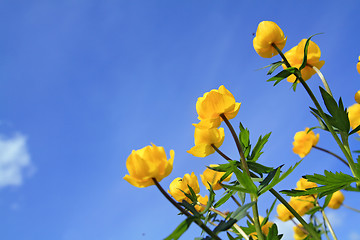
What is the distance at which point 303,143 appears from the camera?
207 cm

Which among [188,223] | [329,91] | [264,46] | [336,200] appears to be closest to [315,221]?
[336,200]

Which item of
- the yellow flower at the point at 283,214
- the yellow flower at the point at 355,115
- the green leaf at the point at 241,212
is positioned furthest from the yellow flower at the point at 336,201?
the green leaf at the point at 241,212

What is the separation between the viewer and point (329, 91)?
1.23 m

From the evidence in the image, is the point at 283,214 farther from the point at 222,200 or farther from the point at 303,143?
the point at 222,200

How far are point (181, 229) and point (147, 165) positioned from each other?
16 cm

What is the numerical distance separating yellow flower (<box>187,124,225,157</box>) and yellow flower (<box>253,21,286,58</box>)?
383mm

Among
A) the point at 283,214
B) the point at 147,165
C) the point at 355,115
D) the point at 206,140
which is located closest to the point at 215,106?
the point at 206,140

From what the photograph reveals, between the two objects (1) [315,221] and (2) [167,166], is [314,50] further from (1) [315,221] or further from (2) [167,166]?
(1) [315,221]

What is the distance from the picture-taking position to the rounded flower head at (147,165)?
75cm

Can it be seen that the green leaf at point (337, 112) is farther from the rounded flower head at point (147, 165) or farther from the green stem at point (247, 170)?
the rounded flower head at point (147, 165)

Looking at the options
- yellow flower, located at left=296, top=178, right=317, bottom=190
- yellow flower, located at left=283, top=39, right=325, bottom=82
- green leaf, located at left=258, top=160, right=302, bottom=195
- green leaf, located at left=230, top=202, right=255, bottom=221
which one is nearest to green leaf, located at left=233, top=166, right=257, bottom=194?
green leaf, located at left=258, top=160, right=302, bottom=195

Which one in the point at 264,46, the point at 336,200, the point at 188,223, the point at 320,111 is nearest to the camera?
the point at 188,223

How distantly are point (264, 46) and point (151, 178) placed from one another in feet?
2.68

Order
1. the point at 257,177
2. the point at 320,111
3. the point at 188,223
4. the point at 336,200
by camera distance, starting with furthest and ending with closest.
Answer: the point at 336,200 < the point at 320,111 < the point at 257,177 < the point at 188,223
